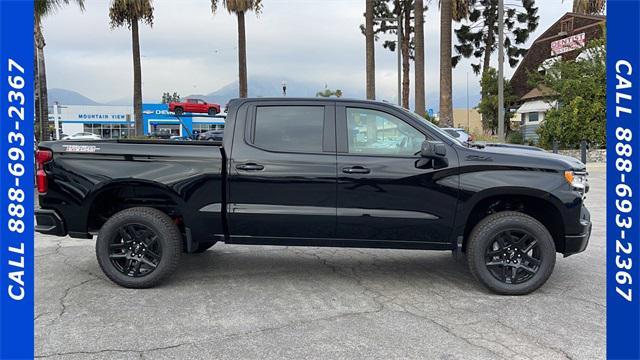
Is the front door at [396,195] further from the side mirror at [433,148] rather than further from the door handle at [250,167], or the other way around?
the door handle at [250,167]

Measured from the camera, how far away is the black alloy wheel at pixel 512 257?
16.2 ft

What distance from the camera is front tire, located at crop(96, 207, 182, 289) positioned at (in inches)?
201

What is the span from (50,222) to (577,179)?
5.20m

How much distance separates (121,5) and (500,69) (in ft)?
51.3

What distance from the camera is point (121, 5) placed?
22.0m

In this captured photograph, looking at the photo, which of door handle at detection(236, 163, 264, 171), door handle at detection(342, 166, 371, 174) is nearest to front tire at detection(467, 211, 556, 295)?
door handle at detection(342, 166, 371, 174)

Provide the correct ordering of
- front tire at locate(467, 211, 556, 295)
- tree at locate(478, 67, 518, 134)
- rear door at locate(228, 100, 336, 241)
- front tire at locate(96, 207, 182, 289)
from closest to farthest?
front tire at locate(467, 211, 556, 295) → rear door at locate(228, 100, 336, 241) → front tire at locate(96, 207, 182, 289) → tree at locate(478, 67, 518, 134)

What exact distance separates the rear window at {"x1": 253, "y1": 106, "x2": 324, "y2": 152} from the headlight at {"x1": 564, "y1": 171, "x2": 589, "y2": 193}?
2357 millimetres

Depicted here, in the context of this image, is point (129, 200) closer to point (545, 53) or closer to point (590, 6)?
point (590, 6)

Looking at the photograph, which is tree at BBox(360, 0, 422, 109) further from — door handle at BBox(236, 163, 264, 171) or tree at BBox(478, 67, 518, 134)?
door handle at BBox(236, 163, 264, 171)

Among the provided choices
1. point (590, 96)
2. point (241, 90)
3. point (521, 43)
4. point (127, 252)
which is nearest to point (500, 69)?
point (590, 96)

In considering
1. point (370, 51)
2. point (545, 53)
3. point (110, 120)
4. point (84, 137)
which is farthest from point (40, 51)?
point (110, 120)

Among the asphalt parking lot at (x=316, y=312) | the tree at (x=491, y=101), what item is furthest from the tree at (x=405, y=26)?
the asphalt parking lot at (x=316, y=312)

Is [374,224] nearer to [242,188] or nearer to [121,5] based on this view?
[242,188]
